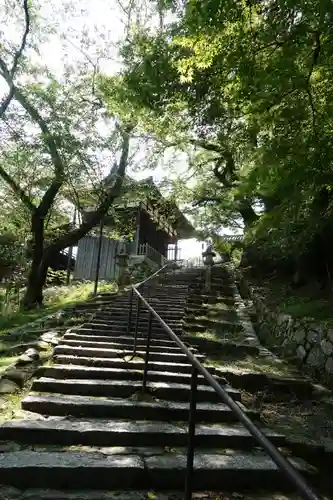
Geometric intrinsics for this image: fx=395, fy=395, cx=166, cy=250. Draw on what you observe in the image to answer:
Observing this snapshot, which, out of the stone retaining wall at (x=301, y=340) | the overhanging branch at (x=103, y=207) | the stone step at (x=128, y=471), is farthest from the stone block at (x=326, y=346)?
the overhanging branch at (x=103, y=207)

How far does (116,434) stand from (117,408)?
1.54 feet

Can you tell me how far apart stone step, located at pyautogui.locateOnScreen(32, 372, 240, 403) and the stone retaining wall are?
2.32 m

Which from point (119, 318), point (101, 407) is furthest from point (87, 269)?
point (101, 407)

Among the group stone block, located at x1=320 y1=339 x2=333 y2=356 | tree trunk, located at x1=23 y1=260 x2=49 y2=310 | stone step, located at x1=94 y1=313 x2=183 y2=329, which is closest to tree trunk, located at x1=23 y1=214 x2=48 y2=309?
tree trunk, located at x1=23 y1=260 x2=49 y2=310

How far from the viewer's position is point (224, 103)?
5336mm

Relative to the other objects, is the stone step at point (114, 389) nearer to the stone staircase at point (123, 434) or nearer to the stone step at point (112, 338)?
the stone staircase at point (123, 434)

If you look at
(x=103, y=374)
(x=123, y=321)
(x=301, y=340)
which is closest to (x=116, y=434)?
(x=103, y=374)

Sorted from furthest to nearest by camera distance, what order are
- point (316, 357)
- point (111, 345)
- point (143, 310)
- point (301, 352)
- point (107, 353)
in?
1. point (143, 310)
2. point (301, 352)
3. point (316, 357)
4. point (111, 345)
5. point (107, 353)

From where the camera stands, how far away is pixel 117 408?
3.73 metres

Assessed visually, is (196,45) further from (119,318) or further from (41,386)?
(119,318)

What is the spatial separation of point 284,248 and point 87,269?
11511mm

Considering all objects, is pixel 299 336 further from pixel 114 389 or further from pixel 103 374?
pixel 114 389

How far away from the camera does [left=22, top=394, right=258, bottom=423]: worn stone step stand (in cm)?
365

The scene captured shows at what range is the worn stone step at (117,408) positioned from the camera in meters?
3.65
